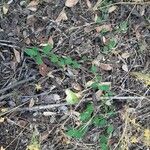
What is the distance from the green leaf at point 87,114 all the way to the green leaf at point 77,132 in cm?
6

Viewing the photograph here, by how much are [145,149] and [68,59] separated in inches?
31.0

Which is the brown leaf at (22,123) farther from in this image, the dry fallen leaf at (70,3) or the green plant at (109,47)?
the dry fallen leaf at (70,3)

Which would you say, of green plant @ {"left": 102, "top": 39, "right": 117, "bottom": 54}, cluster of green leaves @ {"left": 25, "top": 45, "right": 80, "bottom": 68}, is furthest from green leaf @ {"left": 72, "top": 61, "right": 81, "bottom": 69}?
green plant @ {"left": 102, "top": 39, "right": 117, "bottom": 54}

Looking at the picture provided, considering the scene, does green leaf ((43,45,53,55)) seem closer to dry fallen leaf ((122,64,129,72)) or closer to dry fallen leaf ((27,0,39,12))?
dry fallen leaf ((27,0,39,12))

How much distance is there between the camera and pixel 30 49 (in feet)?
7.95

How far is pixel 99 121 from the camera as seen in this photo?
2.49 meters

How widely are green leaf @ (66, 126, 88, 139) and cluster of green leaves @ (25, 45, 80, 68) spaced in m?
0.40

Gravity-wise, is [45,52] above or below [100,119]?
above

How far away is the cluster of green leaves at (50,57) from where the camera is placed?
7.89 feet

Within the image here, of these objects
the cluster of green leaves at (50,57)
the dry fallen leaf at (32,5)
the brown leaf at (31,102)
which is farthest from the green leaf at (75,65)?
the dry fallen leaf at (32,5)

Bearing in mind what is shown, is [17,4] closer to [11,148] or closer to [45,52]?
[45,52]

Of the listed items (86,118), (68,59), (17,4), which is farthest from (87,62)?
(17,4)

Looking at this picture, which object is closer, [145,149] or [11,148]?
[11,148]

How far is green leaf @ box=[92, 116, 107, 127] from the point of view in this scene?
2.48m
